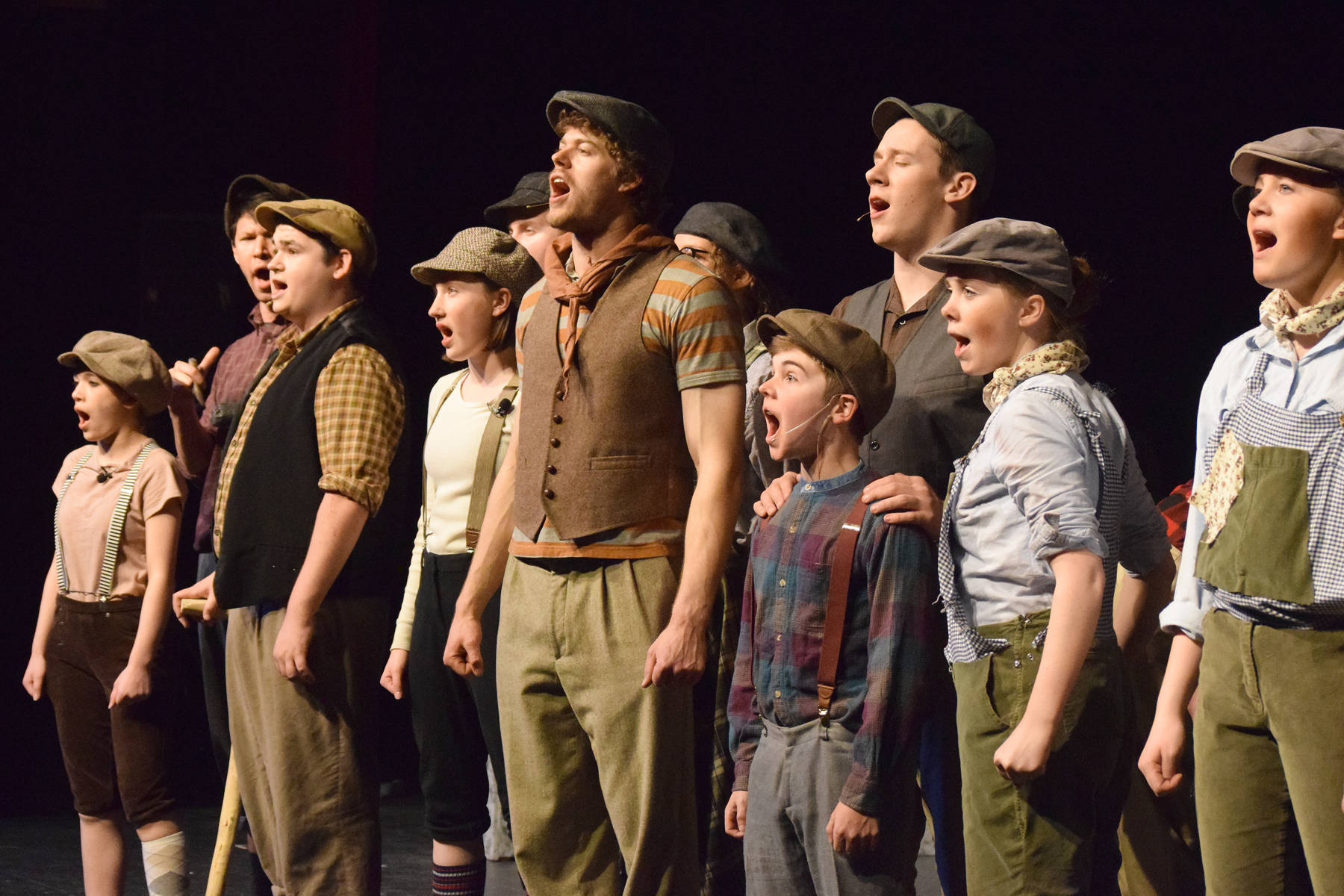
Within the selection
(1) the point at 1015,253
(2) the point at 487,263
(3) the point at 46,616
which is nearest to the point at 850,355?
(1) the point at 1015,253

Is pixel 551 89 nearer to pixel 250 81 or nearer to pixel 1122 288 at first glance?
pixel 250 81

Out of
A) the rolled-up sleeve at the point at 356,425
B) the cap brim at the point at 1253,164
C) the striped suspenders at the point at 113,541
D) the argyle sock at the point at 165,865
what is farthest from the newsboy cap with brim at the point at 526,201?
the cap brim at the point at 1253,164

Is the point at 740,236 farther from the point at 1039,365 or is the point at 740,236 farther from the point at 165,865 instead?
the point at 165,865

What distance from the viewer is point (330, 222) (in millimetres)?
3158

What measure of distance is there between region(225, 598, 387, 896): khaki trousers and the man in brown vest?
538 mm

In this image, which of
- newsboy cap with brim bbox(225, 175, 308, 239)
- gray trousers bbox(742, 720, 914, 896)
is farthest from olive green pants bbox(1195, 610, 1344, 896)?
newsboy cap with brim bbox(225, 175, 308, 239)

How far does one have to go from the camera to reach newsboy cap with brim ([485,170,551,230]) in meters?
3.71

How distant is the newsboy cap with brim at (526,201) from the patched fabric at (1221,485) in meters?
1.96


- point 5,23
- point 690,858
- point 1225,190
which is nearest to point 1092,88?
point 1225,190

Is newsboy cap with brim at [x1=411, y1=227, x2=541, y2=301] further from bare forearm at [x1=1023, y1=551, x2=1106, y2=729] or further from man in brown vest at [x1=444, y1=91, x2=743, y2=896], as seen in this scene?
bare forearm at [x1=1023, y1=551, x2=1106, y2=729]

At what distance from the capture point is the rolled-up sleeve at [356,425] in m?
2.96

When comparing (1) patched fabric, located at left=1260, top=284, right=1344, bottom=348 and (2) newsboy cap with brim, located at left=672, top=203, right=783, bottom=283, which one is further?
(2) newsboy cap with brim, located at left=672, top=203, right=783, bottom=283

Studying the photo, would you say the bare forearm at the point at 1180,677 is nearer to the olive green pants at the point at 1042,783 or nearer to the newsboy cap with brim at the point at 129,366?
the olive green pants at the point at 1042,783

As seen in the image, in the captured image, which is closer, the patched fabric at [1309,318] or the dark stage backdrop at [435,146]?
the patched fabric at [1309,318]
